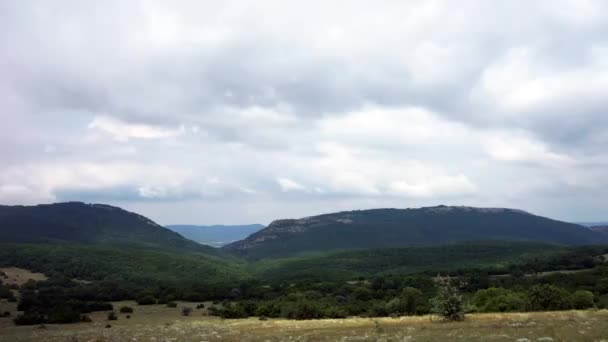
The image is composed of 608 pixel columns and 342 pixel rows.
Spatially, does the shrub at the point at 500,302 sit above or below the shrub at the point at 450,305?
below

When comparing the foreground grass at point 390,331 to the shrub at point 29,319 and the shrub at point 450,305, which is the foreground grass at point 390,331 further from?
the shrub at point 29,319

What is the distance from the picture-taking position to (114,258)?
591 feet

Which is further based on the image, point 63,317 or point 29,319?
point 63,317

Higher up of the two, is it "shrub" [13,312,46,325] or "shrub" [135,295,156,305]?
"shrub" [13,312,46,325]

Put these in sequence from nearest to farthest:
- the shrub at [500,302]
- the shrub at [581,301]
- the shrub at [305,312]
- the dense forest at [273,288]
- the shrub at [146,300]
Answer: the shrub at [581,301]
the shrub at [500,302]
the shrub at [305,312]
the dense forest at [273,288]
the shrub at [146,300]

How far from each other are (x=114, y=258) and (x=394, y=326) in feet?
510

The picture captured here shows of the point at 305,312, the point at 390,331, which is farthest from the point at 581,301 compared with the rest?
the point at 390,331

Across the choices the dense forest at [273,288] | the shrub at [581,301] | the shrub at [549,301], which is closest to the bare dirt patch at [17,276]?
the dense forest at [273,288]

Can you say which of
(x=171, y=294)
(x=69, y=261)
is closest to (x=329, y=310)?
(x=171, y=294)

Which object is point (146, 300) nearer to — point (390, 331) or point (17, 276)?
point (17, 276)

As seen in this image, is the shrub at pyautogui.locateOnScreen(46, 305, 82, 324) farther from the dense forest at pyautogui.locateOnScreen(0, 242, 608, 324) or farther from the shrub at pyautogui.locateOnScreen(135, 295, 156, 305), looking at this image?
the shrub at pyautogui.locateOnScreen(135, 295, 156, 305)

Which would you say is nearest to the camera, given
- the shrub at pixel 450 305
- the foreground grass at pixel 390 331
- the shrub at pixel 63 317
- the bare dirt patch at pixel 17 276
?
the foreground grass at pixel 390 331

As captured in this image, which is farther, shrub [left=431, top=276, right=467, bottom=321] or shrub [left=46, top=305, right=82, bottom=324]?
shrub [left=46, top=305, right=82, bottom=324]

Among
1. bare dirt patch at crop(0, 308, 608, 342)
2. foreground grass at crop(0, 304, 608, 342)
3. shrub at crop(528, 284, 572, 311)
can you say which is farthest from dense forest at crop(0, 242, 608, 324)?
bare dirt patch at crop(0, 308, 608, 342)
